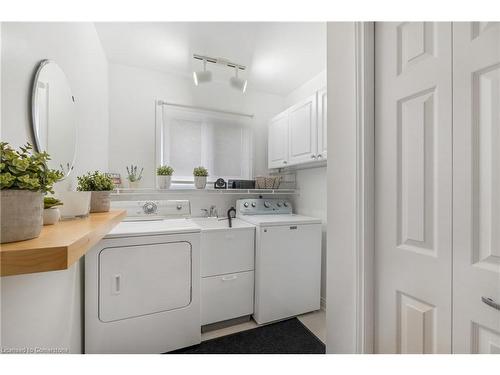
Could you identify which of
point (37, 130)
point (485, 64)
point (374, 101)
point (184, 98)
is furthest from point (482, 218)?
point (184, 98)

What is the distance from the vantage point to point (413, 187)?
2.69ft

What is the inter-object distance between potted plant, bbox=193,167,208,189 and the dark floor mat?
4.82 ft

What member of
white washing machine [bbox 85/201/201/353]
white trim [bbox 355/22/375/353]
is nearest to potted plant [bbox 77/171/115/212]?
white washing machine [bbox 85/201/201/353]

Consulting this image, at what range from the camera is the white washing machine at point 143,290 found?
1.38 m

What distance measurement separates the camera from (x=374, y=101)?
95 cm

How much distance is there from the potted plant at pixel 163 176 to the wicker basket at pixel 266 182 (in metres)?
1.03

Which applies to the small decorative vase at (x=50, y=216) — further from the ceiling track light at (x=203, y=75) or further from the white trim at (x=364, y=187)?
the ceiling track light at (x=203, y=75)

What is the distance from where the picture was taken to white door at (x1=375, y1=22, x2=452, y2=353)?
0.74 metres

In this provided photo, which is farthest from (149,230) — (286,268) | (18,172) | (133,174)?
(286,268)

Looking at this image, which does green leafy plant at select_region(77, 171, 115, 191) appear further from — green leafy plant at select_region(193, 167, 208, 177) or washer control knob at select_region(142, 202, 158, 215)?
green leafy plant at select_region(193, 167, 208, 177)

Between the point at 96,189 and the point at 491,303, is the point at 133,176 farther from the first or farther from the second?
the point at 491,303

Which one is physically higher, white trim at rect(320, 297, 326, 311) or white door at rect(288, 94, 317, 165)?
white door at rect(288, 94, 317, 165)

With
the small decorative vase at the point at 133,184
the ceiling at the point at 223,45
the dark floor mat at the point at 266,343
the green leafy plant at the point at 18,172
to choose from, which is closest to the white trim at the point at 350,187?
the dark floor mat at the point at 266,343
